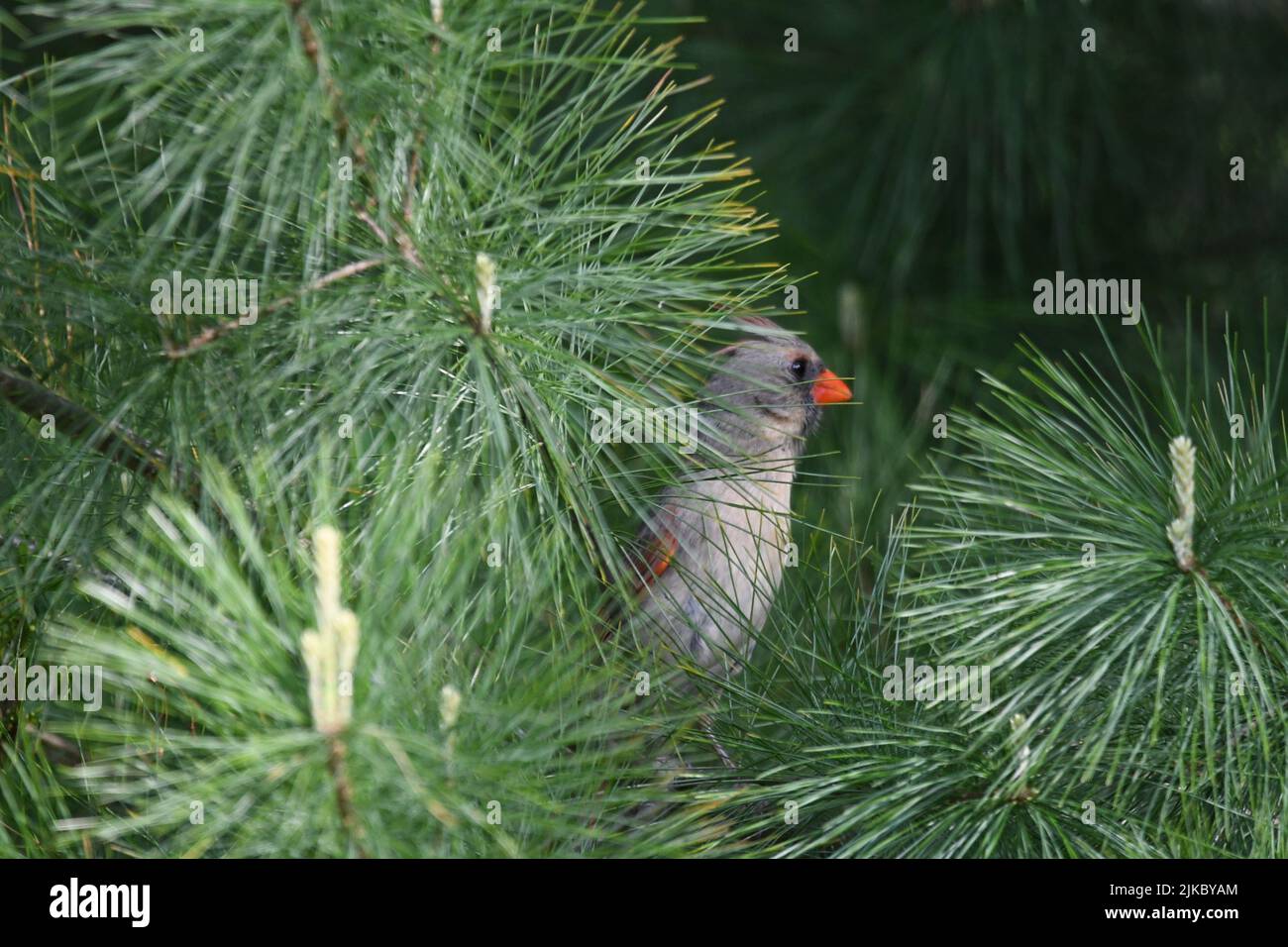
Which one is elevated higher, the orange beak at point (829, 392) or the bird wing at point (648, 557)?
the orange beak at point (829, 392)

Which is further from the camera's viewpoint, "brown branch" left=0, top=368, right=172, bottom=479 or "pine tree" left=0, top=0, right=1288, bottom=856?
"brown branch" left=0, top=368, right=172, bottom=479

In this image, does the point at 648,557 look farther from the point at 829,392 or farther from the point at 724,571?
the point at 829,392

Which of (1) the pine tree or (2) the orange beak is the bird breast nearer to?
(2) the orange beak

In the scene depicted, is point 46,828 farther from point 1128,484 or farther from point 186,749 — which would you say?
point 1128,484

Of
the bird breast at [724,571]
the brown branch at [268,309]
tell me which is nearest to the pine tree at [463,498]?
the brown branch at [268,309]

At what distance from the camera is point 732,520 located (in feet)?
8.64

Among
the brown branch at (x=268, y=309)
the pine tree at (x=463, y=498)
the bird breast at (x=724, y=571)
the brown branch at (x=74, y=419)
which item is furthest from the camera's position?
the bird breast at (x=724, y=571)

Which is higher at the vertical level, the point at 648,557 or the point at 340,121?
the point at 340,121

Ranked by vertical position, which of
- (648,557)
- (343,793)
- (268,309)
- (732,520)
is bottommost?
(343,793)

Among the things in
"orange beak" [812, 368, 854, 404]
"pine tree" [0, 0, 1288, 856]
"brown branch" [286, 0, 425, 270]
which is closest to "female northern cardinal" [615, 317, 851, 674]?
"orange beak" [812, 368, 854, 404]

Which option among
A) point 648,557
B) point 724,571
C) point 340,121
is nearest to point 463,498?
point 340,121

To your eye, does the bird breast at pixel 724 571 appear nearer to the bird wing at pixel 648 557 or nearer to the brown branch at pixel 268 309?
the bird wing at pixel 648 557

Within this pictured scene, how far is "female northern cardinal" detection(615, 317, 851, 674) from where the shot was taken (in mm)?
1921

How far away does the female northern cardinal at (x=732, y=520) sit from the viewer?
1921 millimetres
